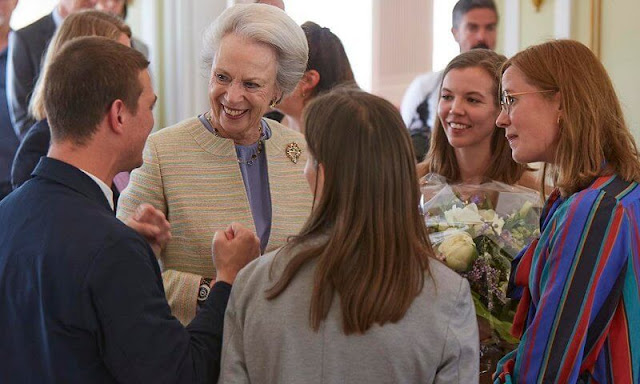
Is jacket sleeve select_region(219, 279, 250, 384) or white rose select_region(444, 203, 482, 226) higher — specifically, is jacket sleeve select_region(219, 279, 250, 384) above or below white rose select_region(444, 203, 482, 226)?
below

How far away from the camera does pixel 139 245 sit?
1.94 metres

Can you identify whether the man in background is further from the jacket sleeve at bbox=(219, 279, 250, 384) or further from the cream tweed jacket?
the jacket sleeve at bbox=(219, 279, 250, 384)

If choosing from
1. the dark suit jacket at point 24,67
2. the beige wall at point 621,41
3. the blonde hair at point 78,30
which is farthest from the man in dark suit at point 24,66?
the beige wall at point 621,41

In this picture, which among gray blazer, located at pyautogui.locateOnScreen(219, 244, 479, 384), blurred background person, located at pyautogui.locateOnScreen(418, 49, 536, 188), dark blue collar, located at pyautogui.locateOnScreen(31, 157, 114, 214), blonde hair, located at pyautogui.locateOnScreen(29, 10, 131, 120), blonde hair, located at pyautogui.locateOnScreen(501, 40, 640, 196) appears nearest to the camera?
gray blazer, located at pyautogui.locateOnScreen(219, 244, 479, 384)

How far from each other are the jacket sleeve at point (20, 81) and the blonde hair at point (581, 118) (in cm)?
251

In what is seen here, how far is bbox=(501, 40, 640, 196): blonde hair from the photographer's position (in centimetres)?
224

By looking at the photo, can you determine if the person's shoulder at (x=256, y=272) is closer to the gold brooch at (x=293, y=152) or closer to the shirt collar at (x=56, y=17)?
the gold brooch at (x=293, y=152)

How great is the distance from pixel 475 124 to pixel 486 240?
2.42ft

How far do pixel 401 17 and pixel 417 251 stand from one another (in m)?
4.71

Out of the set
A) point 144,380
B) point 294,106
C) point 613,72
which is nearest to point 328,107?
point 144,380

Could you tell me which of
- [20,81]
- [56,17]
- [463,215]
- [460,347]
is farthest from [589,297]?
[56,17]

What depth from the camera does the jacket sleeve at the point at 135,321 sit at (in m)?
1.88

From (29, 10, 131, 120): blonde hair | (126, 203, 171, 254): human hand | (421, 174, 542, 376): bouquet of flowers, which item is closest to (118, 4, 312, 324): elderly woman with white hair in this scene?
(126, 203, 171, 254): human hand

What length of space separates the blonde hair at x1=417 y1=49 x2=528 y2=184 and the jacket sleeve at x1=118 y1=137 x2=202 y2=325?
3.25 feet
